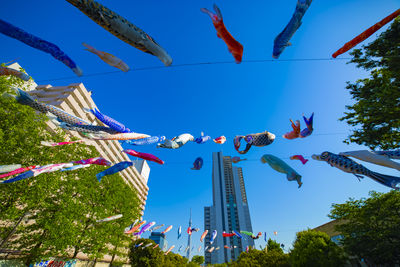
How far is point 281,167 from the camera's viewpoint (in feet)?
20.4

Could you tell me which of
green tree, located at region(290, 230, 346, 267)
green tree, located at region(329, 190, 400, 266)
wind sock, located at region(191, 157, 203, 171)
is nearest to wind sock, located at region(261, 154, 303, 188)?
wind sock, located at region(191, 157, 203, 171)

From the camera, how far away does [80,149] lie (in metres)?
14.4

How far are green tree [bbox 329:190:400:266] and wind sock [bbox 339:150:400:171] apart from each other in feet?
58.4

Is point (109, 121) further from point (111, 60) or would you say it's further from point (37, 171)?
point (37, 171)

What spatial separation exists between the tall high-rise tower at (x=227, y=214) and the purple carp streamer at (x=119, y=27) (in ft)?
316

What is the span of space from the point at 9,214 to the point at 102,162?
6858mm

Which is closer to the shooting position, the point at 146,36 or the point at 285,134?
the point at 146,36

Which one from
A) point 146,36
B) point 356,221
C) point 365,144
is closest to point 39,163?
point 146,36

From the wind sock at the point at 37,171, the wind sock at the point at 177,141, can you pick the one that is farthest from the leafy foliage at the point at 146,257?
the wind sock at the point at 177,141

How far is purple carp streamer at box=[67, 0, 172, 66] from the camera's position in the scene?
309 centimetres

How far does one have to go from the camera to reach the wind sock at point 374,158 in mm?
4412

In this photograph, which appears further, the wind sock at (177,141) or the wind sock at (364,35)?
the wind sock at (177,141)

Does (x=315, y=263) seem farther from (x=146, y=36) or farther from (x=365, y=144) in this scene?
(x=146, y=36)

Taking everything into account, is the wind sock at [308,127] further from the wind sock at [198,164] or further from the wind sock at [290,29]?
the wind sock at [198,164]
